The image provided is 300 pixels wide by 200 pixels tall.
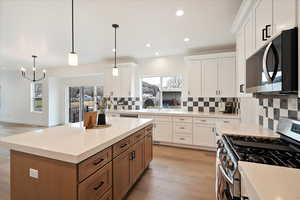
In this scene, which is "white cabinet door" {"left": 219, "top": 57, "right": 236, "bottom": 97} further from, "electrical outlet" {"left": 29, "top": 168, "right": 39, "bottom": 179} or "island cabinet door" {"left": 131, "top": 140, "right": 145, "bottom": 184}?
"electrical outlet" {"left": 29, "top": 168, "right": 39, "bottom": 179}

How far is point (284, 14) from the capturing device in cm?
109

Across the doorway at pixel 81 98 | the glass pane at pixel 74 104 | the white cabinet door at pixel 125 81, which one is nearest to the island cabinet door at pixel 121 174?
the white cabinet door at pixel 125 81

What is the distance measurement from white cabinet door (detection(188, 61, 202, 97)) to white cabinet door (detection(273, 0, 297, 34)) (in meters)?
2.65

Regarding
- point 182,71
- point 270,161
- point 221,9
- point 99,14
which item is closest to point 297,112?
point 270,161

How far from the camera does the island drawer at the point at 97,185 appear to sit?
1192 mm

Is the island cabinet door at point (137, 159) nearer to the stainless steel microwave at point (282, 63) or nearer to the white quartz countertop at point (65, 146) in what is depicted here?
the white quartz countertop at point (65, 146)

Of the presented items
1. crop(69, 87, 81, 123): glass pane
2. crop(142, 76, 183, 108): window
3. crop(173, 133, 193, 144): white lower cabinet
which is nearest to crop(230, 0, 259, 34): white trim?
crop(142, 76, 183, 108): window

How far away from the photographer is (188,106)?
4203mm

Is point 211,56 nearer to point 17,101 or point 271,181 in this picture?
point 271,181

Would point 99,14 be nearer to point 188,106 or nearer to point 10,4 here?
point 10,4

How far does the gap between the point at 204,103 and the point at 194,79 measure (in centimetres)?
72

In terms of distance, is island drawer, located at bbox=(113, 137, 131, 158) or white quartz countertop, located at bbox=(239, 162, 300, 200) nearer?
white quartz countertop, located at bbox=(239, 162, 300, 200)

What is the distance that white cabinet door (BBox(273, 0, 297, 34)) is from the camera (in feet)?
3.25

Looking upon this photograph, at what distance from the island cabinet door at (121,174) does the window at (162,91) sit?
9.54 ft
